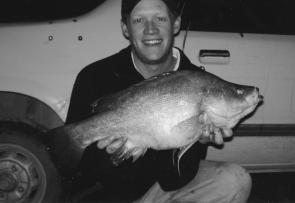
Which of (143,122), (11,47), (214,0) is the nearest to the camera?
(143,122)

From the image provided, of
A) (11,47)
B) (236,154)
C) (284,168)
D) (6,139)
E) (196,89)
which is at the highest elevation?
(11,47)

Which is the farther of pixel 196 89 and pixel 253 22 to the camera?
pixel 253 22

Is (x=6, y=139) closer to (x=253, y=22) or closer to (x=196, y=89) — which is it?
(x=196, y=89)

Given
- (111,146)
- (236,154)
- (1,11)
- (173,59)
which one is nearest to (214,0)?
(173,59)

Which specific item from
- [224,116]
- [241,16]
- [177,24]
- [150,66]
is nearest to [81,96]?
[150,66]

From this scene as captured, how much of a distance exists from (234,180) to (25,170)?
5.82 ft

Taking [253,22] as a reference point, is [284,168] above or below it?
below

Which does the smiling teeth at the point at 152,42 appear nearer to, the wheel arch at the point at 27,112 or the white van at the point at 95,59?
the white van at the point at 95,59

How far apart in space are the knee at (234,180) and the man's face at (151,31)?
105 cm

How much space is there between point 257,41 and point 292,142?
103cm

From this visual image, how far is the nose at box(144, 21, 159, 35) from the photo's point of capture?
277 cm

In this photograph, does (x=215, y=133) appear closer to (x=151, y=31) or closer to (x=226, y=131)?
Answer: (x=226, y=131)

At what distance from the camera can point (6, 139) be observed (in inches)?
118

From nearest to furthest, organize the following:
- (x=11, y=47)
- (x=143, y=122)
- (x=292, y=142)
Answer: (x=143, y=122) < (x=11, y=47) < (x=292, y=142)
